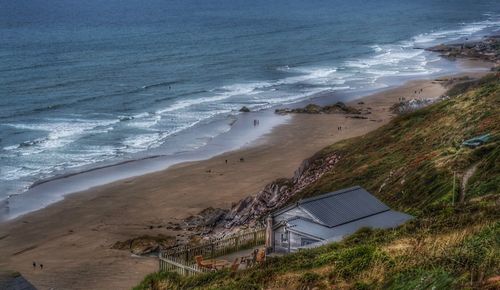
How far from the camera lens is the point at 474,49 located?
114000 mm

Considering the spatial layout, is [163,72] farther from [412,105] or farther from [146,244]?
[146,244]

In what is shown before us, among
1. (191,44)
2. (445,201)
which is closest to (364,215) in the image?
(445,201)

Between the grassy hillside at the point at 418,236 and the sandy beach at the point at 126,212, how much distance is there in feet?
32.5

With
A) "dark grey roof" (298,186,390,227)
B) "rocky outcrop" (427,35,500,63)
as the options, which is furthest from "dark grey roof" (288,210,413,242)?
"rocky outcrop" (427,35,500,63)

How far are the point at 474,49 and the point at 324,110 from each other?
5113 centimetres

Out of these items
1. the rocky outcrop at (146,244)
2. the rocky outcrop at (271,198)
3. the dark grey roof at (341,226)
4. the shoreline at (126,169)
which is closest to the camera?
the dark grey roof at (341,226)

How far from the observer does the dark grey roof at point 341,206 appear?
23.5 m

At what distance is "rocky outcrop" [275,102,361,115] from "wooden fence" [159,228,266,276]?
4801cm

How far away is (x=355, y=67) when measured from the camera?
340 feet

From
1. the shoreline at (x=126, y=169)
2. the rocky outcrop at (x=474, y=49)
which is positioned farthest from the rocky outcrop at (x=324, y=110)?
the rocky outcrop at (x=474, y=49)

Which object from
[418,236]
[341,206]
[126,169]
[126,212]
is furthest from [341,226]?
[126,169]

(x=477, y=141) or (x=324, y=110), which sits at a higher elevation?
(x=477, y=141)

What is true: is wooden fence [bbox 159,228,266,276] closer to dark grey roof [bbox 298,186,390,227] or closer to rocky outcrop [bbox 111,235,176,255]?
dark grey roof [bbox 298,186,390,227]

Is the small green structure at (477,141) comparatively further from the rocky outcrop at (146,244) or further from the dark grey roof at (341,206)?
the rocky outcrop at (146,244)
